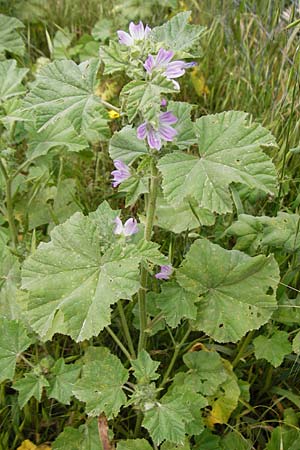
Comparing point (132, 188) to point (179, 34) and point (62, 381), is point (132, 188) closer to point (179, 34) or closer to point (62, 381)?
point (179, 34)

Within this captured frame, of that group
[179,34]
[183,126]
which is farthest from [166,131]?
[179,34]

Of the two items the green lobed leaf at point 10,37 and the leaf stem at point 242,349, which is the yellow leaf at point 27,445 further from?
the green lobed leaf at point 10,37

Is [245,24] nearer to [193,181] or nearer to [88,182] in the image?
[88,182]

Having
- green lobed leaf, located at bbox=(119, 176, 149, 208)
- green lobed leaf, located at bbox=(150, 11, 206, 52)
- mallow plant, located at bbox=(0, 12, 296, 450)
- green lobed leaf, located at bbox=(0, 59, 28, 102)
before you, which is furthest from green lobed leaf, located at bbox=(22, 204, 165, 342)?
green lobed leaf, located at bbox=(0, 59, 28, 102)

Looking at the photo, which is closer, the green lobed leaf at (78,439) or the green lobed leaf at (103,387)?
the green lobed leaf at (103,387)

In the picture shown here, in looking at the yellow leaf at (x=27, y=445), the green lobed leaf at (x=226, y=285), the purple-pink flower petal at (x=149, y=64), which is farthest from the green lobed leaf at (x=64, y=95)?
the yellow leaf at (x=27, y=445)
